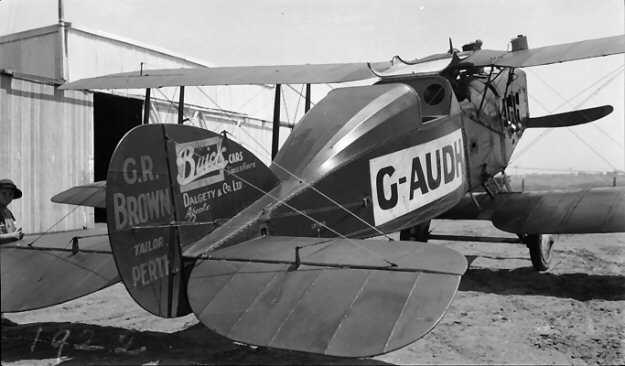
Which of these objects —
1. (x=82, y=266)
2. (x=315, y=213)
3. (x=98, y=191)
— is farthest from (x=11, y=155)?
(x=315, y=213)

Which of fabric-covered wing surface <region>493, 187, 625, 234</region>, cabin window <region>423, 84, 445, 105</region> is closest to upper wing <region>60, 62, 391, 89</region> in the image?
cabin window <region>423, 84, 445, 105</region>

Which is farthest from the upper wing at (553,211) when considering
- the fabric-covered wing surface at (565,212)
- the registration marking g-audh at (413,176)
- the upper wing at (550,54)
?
the upper wing at (550,54)

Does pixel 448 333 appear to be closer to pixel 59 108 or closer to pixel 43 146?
pixel 43 146

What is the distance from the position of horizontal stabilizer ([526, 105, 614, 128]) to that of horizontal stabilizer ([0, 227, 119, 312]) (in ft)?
27.8

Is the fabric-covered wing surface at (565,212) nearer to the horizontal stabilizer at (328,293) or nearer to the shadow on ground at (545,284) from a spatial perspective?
the shadow on ground at (545,284)

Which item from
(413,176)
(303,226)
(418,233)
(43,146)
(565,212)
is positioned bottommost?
(418,233)

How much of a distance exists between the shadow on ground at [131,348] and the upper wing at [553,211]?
4153mm

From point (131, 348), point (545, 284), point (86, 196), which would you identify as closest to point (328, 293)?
point (131, 348)

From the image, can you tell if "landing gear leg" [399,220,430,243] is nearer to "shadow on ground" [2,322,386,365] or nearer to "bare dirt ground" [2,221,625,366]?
"bare dirt ground" [2,221,625,366]

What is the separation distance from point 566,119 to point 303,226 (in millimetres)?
7667

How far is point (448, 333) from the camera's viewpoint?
16.7 ft

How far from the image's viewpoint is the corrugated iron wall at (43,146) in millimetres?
10945

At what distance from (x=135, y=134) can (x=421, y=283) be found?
1.96 m

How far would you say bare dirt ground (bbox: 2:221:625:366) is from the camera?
4262 millimetres
